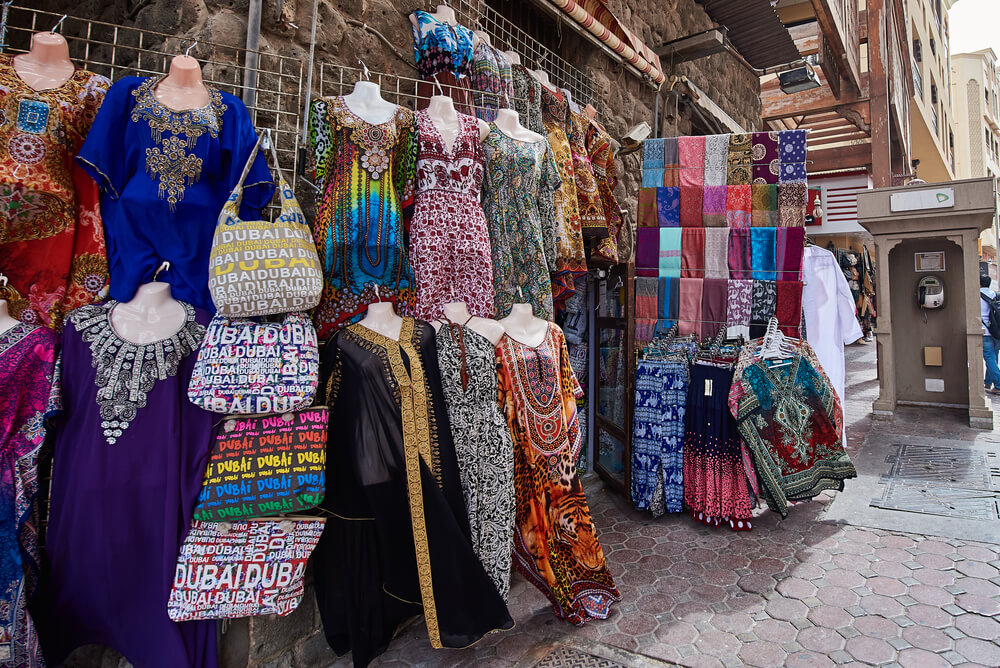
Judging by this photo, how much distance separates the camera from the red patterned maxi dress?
241cm

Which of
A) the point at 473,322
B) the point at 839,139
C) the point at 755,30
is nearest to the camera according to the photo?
the point at 473,322

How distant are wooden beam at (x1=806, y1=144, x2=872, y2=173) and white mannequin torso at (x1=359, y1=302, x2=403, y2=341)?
11266 millimetres

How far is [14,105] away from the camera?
175 cm

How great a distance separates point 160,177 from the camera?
1.91m

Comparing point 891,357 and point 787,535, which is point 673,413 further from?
point 891,357

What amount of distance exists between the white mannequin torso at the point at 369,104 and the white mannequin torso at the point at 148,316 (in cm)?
100

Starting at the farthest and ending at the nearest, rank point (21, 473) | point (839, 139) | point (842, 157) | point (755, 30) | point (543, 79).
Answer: point (839, 139)
point (842, 157)
point (755, 30)
point (543, 79)
point (21, 473)

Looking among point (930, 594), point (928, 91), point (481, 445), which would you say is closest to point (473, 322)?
point (481, 445)

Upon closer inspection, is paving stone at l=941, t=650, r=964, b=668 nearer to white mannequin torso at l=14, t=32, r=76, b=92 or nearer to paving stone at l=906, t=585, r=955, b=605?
paving stone at l=906, t=585, r=955, b=605

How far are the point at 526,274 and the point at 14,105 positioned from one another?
78.2 inches

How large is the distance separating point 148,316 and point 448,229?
45.7 inches

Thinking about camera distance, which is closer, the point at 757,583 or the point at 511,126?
the point at 757,583

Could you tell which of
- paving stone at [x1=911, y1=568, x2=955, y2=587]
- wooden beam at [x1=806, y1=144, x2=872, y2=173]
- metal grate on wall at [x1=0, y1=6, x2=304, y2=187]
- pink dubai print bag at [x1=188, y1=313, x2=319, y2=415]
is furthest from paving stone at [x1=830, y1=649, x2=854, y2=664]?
wooden beam at [x1=806, y1=144, x2=872, y2=173]

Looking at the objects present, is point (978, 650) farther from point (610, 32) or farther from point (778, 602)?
point (610, 32)
